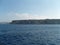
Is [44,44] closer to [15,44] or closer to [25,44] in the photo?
[25,44]

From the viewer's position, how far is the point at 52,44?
1427 cm

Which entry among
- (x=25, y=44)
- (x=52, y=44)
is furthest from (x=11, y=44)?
(x=52, y=44)

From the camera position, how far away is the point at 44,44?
14.0 m

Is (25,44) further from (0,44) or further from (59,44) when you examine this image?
(59,44)

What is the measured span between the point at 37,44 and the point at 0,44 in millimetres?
3849

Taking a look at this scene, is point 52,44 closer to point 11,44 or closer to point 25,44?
→ point 25,44

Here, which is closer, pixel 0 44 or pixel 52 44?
pixel 0 44

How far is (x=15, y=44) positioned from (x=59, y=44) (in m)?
4.82

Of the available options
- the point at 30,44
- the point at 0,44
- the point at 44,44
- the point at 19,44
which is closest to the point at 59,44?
the point at 44,44

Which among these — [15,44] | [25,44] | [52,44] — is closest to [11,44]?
[15,44]

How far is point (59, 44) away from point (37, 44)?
8.22 ft

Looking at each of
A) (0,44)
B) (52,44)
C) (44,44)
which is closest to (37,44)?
(44,44)

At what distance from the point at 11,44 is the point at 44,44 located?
3.49 meters

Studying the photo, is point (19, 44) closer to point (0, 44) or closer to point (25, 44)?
point (25, 44)
